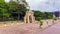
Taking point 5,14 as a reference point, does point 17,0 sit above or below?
above

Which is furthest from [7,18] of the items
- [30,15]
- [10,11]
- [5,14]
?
[30,15]

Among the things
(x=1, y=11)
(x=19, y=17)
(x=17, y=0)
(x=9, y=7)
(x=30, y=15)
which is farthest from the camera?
(x=19, y=17)

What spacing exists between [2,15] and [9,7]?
3.24 metres

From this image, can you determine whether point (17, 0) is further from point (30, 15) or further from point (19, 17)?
point (30, 15)

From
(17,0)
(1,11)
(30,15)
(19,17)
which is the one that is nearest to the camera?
(30,15)

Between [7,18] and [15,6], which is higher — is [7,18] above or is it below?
below

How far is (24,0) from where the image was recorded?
146 ft

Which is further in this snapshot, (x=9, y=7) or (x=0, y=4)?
(x=9, y=7)

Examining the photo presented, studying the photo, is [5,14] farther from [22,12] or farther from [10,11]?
[22,12]

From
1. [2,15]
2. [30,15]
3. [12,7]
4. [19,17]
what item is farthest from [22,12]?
[30,15]

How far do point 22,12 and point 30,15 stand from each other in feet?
43.1

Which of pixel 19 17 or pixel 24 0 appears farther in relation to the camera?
pixel 19 17

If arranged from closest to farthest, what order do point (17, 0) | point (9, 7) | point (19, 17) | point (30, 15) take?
1. point (30, 15)
2. point (9, 7)
3. point (17, 0)
4. point (19, 17)

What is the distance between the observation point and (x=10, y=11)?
44.9m
